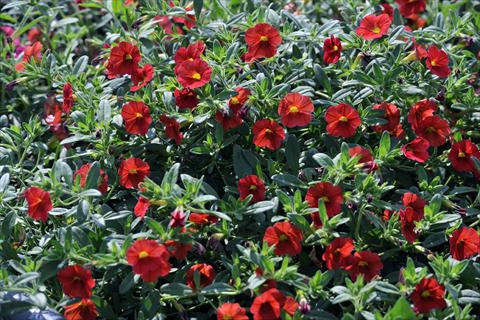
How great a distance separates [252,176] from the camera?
2355 millimetres

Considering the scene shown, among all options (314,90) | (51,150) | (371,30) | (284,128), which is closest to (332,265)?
(284,128)

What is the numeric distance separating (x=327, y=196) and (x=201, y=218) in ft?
1.24

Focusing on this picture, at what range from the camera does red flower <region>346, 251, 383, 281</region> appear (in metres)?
2.24

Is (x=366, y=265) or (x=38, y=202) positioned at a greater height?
(x=38, y=202)

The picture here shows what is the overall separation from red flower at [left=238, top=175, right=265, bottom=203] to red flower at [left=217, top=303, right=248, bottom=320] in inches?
14.6

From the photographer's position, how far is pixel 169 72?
2.82 m

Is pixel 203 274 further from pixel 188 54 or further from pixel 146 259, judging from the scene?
pixel 188 54

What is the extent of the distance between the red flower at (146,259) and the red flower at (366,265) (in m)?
0.55

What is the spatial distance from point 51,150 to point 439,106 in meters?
1.49

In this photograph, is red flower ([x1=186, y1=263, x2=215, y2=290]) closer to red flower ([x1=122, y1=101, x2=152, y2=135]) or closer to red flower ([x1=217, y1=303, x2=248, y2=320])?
red flower ([x1=217, y1=303, x2=248, y2=320])

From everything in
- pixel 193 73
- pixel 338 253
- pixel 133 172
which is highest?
pixel 193 73

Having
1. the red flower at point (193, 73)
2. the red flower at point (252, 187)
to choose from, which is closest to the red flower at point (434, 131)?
the red flower at point (252, 187)

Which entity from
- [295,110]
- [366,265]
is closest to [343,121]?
[295,110]

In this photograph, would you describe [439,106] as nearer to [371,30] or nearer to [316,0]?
[371,30]
